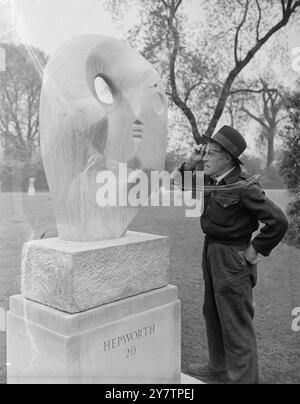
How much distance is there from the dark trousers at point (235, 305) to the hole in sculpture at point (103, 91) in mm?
713

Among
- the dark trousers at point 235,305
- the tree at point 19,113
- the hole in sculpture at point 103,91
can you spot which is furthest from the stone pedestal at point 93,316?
the hole in sculpture at point 103,91

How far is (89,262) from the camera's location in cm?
148

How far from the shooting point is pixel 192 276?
2.16m

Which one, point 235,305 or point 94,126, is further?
point 235,305

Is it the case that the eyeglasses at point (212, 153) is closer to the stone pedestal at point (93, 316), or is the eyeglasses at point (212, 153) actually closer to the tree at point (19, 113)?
the stone pedestal at point (93, 316)

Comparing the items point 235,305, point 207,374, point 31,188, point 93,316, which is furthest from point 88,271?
point 207,374

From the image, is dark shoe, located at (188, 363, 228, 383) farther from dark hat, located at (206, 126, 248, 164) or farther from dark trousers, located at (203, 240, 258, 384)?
dark hat, located at (206, 126, 248, 164)

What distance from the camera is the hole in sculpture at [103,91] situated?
1740mm

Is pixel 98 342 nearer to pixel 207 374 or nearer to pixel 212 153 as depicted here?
pixel 207 374

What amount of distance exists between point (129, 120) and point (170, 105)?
0.82 feet

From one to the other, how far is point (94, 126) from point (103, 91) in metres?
0.30

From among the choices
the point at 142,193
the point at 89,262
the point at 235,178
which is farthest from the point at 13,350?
the point at 235,178

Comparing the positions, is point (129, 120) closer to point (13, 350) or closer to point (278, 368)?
point (13, 350)

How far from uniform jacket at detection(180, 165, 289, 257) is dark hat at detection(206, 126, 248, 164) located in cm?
7
